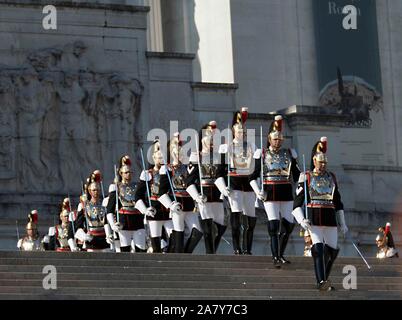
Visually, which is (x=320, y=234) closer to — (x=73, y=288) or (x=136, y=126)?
(x=73, y=288)

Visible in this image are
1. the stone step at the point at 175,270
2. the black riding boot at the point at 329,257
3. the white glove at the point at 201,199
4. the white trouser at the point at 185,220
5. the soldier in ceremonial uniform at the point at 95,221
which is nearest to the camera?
the stone step at the point at 175,270

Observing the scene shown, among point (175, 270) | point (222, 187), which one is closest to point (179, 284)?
point (175, 270)

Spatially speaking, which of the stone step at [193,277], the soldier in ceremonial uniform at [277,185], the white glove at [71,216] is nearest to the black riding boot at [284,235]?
the soldier in ceremonial uniform at [277,185]

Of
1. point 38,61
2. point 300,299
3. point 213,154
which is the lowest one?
point 300,299

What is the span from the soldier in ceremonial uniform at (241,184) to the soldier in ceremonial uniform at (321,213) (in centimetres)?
178

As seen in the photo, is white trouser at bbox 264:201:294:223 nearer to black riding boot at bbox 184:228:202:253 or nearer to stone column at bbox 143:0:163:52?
black riding boot at bbox 184:228:202:253

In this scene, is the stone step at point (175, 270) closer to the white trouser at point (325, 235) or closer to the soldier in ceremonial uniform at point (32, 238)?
the white trouser at point (325, 235)

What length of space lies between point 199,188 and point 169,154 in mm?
1044

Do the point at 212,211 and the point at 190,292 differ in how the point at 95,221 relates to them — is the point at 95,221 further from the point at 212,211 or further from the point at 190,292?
the point at 190,292

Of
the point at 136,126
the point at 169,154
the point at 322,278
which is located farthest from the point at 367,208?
the point at 322,278

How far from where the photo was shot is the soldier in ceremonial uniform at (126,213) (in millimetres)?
31656

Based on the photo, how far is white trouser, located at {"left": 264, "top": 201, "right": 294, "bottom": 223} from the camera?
3017 cm

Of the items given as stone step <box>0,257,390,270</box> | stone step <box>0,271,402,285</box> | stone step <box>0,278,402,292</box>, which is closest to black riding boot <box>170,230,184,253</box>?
stone step <box>0,257,390,270</box>

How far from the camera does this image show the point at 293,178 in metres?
30.3
